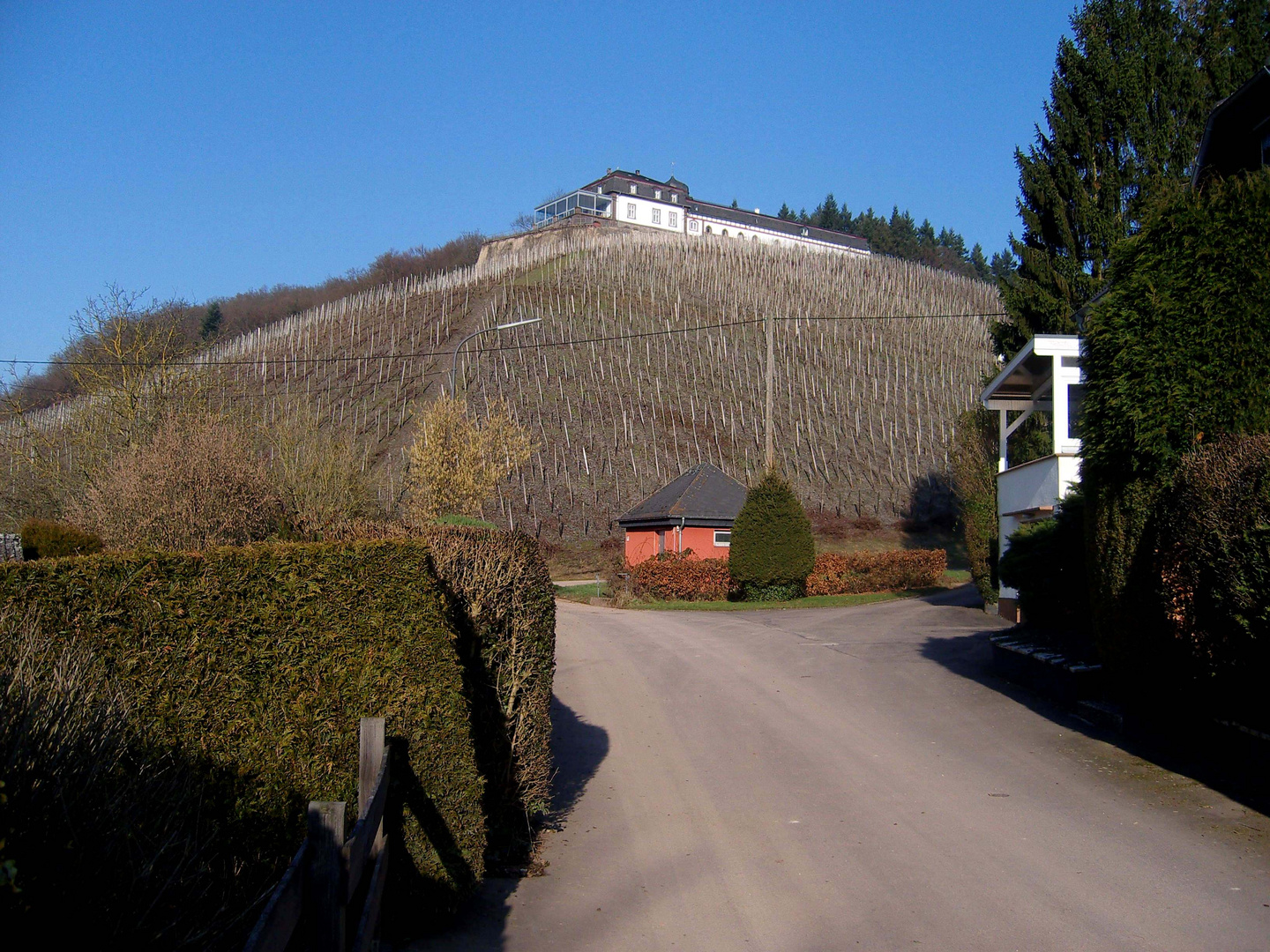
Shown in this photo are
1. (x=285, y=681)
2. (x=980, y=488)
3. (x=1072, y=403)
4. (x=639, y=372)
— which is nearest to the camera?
(x=285, y=681)

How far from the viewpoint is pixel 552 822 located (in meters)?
7.88

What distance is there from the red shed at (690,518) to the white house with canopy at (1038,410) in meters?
13.6

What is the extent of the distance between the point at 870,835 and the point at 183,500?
1003 cm

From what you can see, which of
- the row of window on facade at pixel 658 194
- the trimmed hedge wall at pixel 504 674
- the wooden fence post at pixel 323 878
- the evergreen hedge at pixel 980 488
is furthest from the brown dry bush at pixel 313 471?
the row of window on facade at pixel 658 194

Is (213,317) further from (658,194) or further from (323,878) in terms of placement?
(323,878)

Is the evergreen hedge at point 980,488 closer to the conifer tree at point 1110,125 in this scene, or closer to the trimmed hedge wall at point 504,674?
the conifer tree at point 1110,125

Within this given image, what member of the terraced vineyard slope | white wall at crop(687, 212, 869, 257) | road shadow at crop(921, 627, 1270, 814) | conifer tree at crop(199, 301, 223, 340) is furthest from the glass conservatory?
road shadow at crop(921, 627, 1270, 814)

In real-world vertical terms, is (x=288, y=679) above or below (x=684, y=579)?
above

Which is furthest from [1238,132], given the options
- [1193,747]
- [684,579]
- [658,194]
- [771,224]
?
[771,224]

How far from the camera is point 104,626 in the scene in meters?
5.07

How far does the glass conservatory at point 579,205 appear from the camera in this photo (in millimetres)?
101938

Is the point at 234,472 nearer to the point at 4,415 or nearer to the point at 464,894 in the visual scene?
the point at 464,894

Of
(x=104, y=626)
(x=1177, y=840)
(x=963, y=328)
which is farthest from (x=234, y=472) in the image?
(x=963, y=328)

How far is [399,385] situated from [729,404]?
1883 cm
